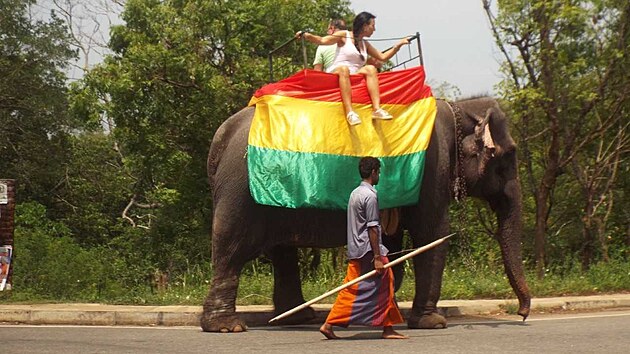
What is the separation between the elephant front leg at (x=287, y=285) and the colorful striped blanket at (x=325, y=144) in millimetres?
1498

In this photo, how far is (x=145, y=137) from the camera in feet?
79.9

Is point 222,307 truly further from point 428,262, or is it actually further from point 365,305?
point 428,262

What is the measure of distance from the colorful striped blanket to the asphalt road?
53.8 inches

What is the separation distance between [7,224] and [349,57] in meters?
5.26

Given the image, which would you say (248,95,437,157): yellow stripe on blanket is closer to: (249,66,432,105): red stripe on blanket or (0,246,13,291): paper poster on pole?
(249,66,432,105): red stripe on blanket

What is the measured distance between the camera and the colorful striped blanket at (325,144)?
10516 mm

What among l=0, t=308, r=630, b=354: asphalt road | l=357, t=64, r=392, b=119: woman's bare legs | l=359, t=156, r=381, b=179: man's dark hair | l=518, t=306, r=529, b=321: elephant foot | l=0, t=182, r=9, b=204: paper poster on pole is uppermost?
l=357, t=64, r=392, b=119: woman's bare legs

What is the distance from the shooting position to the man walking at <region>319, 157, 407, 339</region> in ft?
31.1

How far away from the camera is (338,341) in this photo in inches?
370

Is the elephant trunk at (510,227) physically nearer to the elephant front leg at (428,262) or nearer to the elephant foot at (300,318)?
the elephant front leg at (428,262)

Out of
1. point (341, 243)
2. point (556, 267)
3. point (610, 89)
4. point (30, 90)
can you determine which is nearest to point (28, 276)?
point (341, 243)

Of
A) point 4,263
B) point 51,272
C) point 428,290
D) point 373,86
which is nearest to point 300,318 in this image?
point 428,290

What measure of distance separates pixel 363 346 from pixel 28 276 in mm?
7121

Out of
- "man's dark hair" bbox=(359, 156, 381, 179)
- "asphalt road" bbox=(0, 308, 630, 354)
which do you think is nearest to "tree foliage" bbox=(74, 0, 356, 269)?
"asphalt road" bbox=(0, 308, 630, 354)
